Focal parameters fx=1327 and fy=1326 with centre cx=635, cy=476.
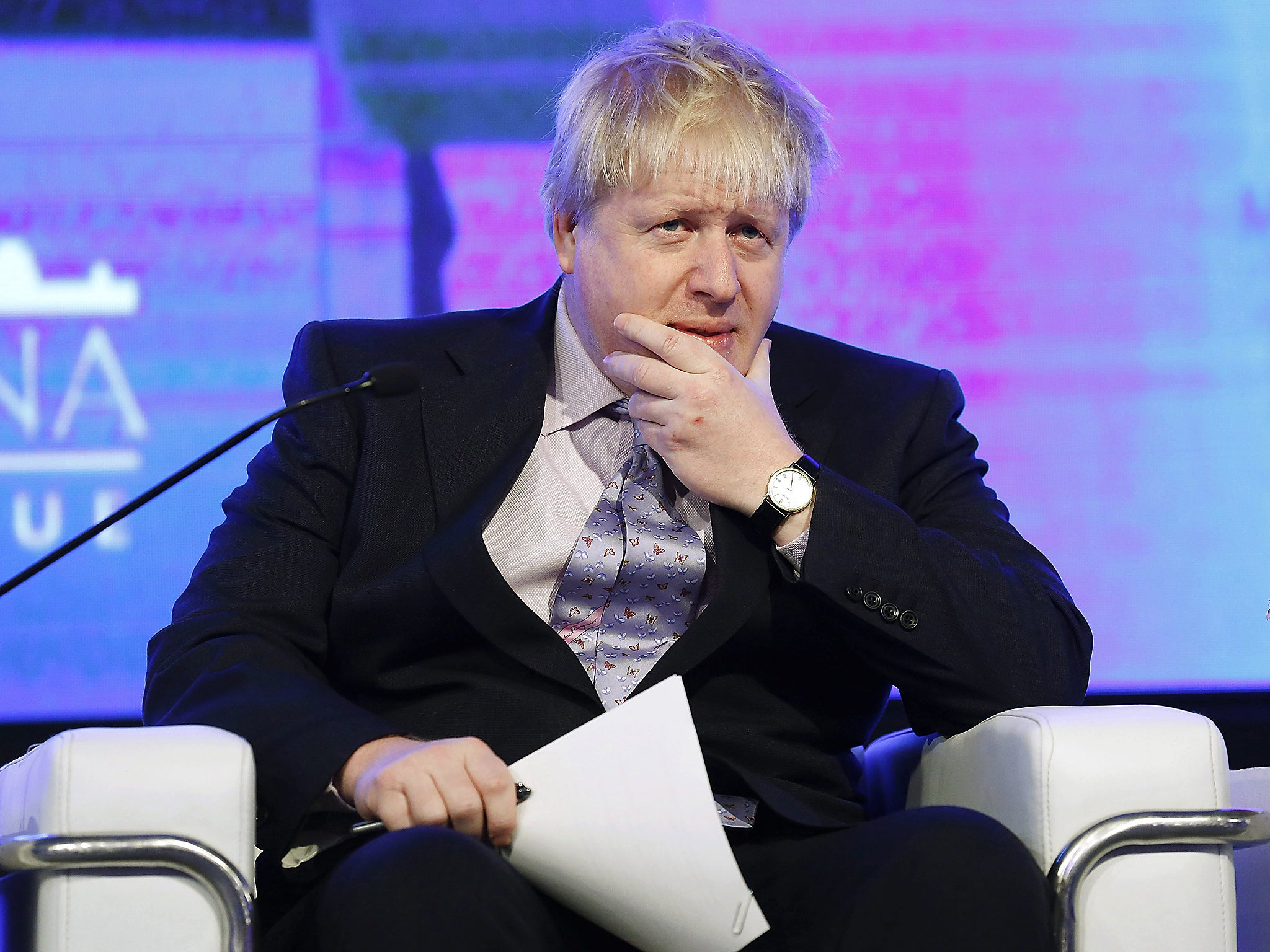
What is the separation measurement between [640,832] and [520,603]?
365mm

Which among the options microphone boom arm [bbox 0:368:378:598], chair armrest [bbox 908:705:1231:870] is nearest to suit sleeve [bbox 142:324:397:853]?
microphone boom arm [bbox 0:368:378:598]

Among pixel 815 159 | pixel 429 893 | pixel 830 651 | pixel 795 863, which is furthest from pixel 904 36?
pixel 429 893

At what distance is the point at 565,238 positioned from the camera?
1572 millimetres

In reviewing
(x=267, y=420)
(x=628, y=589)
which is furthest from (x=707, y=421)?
(x=267, y=420)

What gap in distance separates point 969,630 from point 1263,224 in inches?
52.3

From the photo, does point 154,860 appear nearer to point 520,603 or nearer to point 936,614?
point 520,603

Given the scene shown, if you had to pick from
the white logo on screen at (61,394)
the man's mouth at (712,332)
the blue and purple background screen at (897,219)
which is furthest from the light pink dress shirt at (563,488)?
the white logo on screen at (61,394)

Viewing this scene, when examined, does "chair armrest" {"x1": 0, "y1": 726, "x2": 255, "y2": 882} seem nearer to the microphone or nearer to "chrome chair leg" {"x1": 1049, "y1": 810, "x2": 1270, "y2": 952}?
the microphone

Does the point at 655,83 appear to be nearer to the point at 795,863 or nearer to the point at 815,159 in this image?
the point at 815,159

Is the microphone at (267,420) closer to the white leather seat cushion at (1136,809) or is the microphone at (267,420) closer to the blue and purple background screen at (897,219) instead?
the white leather seat cushion at (1136,809)

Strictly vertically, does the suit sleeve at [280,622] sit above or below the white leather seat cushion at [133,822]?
above

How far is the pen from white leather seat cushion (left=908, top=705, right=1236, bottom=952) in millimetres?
438

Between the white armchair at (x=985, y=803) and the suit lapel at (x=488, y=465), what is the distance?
0.33m

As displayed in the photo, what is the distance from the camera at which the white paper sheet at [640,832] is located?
1.02 metres
